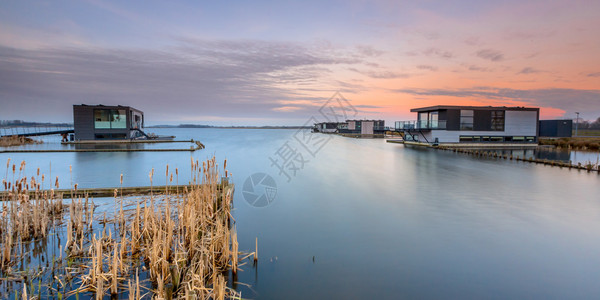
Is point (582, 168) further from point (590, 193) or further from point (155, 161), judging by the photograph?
point (155, 161)

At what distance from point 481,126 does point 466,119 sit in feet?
6.16

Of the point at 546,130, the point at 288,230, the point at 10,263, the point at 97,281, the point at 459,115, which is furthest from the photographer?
the point at 546,130

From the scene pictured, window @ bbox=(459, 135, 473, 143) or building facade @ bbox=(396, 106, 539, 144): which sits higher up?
building facade @ bbox=(396, 106, 539, 144)

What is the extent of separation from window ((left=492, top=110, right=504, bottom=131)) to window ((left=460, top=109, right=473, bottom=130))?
2.54m

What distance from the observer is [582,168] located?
17656 millimetres

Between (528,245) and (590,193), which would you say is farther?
(590,193)

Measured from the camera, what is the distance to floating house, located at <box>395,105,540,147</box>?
107 feet

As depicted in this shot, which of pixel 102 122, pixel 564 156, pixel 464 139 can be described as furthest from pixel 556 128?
pixel 102 122

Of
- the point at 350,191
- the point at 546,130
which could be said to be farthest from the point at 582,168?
the point at 546,130

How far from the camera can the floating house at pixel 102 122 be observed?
3134 centimetres

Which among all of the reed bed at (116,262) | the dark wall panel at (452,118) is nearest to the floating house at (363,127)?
the dark wall panel at (452,118)

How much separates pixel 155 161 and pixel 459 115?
1130 inches

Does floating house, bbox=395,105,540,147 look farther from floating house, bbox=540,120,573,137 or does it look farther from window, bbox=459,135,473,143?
floating house, bbox=540,120,573,137

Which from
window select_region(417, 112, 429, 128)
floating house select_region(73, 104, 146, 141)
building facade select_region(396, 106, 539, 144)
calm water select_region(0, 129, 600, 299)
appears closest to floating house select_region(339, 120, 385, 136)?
window select_region(417, 112, 429, 128)
